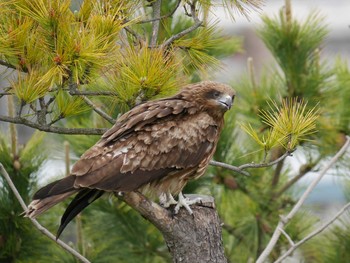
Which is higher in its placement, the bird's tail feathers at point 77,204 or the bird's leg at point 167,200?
the bird's tail feathers at point 77,204

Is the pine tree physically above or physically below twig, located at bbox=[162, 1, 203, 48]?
below

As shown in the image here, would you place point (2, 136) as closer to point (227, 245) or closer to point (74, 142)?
point (74, 142)

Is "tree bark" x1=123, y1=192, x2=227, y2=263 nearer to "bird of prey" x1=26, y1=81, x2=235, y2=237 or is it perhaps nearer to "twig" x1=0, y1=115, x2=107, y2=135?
"bird of prey" x1=26, y1=81, x2=235, y2=237

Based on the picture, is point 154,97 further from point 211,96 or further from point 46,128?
point 46,128

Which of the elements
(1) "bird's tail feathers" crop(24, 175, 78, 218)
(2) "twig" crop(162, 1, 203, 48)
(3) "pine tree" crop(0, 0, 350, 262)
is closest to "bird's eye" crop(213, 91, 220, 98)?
(3) "pine tree" crop(0, 0, 350, 262)

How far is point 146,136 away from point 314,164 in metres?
1.77

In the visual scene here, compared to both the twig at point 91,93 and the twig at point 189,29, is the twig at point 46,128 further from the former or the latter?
the twig at point 189,29

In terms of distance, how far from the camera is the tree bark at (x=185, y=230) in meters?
3.65

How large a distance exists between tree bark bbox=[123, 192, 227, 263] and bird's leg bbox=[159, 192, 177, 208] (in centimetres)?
4

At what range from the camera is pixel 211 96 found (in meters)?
4.00

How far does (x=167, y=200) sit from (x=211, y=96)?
1.56 ft

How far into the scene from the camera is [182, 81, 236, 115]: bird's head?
13.0ft

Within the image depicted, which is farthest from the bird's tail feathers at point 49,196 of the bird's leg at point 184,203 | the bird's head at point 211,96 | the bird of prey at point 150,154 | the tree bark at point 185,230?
the bird's head at point 211,96

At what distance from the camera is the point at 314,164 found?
524 centimetres
